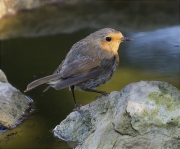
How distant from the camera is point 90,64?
3752mm

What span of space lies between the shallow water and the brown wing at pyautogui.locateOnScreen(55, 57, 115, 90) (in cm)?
69

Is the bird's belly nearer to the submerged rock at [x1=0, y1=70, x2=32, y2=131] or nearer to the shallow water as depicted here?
the shallow water

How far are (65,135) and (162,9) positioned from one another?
506cm

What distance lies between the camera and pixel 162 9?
841 centimetres

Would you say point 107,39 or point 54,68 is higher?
point 107,39

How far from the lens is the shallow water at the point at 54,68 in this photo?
4207 millimetres

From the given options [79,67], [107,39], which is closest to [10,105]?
[79,67]

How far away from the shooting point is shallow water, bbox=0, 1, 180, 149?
421 cm

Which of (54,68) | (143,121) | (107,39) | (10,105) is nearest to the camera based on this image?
(143,121)

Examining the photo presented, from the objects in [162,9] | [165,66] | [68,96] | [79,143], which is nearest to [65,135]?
[79,143]

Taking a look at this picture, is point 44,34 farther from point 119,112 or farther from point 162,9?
point 119,112

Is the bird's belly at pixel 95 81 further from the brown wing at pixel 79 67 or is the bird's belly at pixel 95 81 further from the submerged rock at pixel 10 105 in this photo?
the submerged rock at pixel 10 105

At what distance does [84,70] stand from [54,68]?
1.97 m

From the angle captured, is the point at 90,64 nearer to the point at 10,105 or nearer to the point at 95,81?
the point at 95,81
